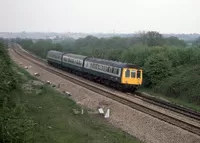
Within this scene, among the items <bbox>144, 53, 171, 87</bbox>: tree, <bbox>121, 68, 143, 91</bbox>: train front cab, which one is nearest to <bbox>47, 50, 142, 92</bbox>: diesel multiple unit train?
<bbox>121, 68, 143, 91</bbox>: train front cab

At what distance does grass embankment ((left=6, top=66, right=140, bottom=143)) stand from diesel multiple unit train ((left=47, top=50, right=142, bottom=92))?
6.87m

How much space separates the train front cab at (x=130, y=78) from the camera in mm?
30875

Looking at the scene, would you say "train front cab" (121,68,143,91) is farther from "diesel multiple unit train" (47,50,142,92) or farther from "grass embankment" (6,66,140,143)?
"grass embankment" (6,66,140,143)

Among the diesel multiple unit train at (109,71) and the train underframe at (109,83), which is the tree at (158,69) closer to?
the diesel multiple unit train at (109,71)

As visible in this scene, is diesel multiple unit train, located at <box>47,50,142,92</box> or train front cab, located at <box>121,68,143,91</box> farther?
diesel multiple unit train, located at <box>47,50,142,92</box>

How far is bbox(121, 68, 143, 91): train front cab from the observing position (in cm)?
3088

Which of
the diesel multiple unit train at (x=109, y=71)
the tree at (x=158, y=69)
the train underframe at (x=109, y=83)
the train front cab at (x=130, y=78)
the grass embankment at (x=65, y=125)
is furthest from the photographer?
the tree at (x=158, y=69)

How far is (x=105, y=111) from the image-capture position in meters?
23.5

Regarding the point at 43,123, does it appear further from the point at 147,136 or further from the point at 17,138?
the point at 17,138

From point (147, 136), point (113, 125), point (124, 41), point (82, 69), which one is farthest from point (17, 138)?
point (124, 41)

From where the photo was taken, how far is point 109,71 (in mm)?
33406

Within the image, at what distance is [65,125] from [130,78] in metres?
13.8

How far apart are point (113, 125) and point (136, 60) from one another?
76.6 feet

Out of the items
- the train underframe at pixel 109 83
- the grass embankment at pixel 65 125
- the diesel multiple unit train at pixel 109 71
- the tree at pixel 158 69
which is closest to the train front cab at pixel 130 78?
the diesel multiple unit train at pixel 109 71
